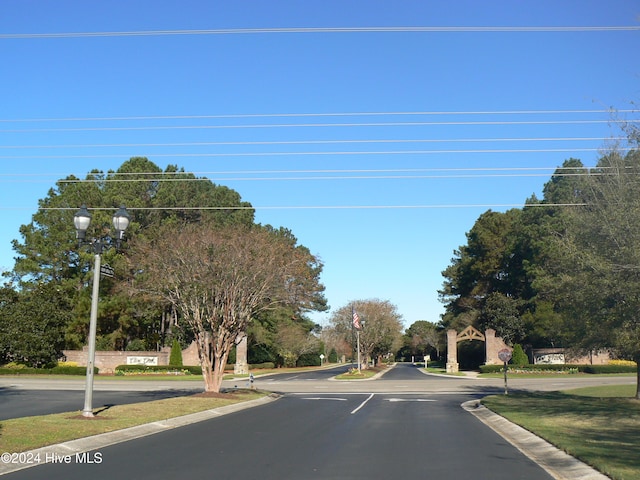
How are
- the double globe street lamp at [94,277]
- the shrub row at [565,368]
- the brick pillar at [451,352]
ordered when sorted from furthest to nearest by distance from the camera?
1. the brick pillar at [451,352]
2. the shrub row at [565,368]
3. the double globe street lamp at [94,277]

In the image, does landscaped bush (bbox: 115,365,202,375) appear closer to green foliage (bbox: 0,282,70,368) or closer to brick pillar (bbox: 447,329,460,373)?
green foliage (bbox: 0,282,70,368)

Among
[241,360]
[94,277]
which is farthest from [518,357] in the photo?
[94,277]

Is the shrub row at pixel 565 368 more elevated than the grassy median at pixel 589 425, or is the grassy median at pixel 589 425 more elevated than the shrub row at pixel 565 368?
the grassy median at pixel 589 425

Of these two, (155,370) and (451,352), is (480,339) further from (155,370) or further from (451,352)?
(155,370)

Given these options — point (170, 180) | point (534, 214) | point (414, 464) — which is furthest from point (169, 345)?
point (414, 464)

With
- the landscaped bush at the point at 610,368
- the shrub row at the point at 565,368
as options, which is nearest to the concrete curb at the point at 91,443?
the shrub row at the point at 565,368

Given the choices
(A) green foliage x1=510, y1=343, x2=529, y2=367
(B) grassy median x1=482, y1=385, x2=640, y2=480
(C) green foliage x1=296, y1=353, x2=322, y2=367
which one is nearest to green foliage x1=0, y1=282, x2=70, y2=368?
(C) green foliage x1=296, y1=353, x2=322, y2=367

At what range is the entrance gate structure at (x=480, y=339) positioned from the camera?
199 feet

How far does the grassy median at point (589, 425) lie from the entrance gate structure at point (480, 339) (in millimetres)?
30810

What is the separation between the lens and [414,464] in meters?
11.2

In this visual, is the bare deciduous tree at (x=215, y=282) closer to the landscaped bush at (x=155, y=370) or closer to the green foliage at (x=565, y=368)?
the landscaped bush at (x=155, y=370)

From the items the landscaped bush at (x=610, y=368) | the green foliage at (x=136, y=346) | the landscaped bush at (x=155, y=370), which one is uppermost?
the green foliage at (x=136, y=346)

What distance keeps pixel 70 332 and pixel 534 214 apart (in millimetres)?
46828

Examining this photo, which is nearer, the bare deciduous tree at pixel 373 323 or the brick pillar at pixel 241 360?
the brick pillar at pixel 241 360
